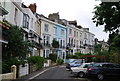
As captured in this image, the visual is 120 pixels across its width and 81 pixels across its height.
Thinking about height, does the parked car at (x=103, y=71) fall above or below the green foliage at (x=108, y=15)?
below

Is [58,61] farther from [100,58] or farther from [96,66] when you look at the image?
[96,66]

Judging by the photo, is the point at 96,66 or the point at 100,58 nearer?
the point at 96,66

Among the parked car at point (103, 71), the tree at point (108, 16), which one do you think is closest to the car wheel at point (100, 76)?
the parked car at point (103, 71)

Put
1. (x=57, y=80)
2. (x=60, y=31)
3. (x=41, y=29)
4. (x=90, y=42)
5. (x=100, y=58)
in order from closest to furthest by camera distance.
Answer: (x=57, y=80) → (x=100, y=58) → (x=41, y=29) → (x=60, y=31) → (x=90, y=42)

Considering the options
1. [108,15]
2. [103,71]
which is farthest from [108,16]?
[103,71]

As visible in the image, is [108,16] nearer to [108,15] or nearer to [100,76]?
[108,15]

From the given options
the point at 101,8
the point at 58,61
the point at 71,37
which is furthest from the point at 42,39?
the point at 101,8

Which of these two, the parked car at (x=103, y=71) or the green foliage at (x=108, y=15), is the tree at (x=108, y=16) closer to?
the green foliage at (x=108, y=15)

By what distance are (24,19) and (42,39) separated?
19342mm

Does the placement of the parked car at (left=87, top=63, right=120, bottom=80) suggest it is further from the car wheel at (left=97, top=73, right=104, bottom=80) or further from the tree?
the tree

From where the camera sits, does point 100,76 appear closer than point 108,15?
No

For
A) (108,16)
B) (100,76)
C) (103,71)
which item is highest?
(108,16)

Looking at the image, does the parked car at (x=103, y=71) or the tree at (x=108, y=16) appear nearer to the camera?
the tree at (x=108, y=16)

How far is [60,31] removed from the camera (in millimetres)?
59156
